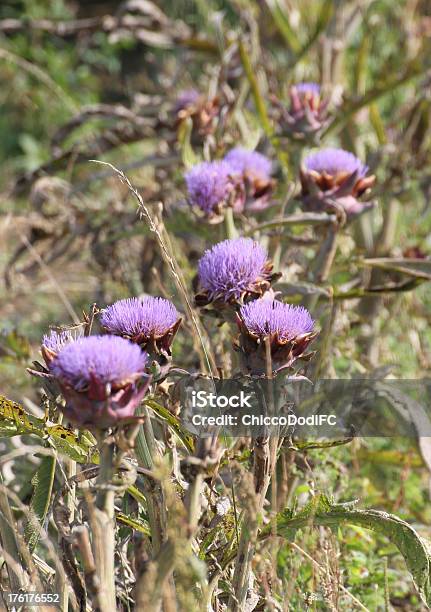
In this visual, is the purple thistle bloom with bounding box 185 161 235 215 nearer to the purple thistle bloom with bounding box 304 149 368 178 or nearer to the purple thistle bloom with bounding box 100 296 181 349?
the purple thistle bloom with bounding box 304 149 368 178

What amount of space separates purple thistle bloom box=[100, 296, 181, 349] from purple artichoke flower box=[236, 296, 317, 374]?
0.08 meters

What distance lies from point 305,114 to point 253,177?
0.22 m

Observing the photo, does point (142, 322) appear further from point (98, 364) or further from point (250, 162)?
point (250, 162)

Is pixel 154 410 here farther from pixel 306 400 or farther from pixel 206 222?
pixel 206 222

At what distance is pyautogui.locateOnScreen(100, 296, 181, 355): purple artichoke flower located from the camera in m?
0.75

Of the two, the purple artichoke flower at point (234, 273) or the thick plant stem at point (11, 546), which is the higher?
the purple artichoke flower at point (234, 273)

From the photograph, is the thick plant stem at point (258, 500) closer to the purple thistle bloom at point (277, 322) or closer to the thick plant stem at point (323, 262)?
the purple thistle bloom at point (277, 322)

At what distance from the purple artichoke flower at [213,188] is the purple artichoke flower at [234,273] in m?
0.24

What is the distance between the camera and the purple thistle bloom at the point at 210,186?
1.11m

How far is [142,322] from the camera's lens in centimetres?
75

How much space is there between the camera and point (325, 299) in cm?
117

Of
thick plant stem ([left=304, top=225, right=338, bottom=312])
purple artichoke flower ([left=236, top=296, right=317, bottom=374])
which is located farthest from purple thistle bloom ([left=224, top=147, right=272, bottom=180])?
purple artichoke flower ([left=236, top=296, right=317, bottom=374])

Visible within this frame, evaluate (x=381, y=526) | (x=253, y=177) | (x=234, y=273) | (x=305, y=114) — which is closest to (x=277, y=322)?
(x=234, y=273)

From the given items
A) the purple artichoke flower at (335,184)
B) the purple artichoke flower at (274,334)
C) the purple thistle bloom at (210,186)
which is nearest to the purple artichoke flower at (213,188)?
the purple thistle bloom at (210,186)
